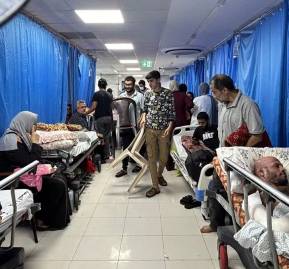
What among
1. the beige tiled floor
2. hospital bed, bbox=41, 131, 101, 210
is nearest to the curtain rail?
hospital bed, bbox=41, 131, 101, 210

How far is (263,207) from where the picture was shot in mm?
1929

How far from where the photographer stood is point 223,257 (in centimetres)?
225

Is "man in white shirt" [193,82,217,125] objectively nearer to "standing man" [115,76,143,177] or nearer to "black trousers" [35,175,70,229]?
"standing man" [115,76,143,177]

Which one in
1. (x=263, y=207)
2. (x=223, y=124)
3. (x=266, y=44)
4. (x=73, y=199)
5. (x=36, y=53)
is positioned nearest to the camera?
(x=263, y=207)

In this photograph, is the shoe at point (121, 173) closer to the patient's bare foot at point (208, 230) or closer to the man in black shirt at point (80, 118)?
the man in black shirt at point (80, 118)

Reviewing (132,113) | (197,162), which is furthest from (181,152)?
(132,113)

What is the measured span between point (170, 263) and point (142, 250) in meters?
0.29

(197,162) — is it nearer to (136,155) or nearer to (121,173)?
(136,155)

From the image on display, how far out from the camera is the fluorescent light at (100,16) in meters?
4.36

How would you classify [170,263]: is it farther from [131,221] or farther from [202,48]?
[202,48]

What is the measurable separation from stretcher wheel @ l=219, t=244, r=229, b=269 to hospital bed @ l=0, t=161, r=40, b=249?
1.41m

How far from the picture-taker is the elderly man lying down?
150 centimetres

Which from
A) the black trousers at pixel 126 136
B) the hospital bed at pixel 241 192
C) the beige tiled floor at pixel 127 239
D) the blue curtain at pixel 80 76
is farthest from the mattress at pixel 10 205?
the blue curtain at pixel 80 76

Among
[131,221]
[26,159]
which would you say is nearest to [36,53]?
[26,159]
